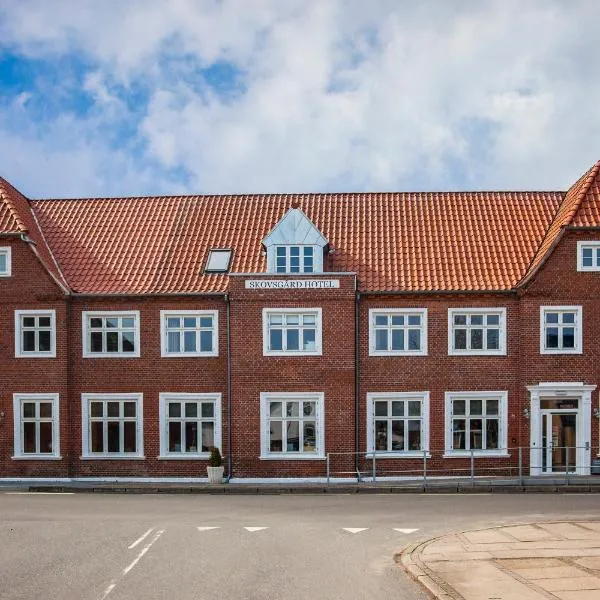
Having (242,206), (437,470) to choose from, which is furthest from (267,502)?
(242,206)

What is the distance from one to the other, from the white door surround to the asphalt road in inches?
148

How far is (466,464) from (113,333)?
11.8 metres

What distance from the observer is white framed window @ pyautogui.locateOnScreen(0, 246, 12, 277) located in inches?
1150

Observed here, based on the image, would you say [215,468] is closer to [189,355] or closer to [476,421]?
[189,355]

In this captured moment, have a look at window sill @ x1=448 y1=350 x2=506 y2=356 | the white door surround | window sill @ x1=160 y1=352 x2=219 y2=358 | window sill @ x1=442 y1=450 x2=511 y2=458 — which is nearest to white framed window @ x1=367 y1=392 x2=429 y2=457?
window sill @ x1=442 y1=450 x2=511 y2=458

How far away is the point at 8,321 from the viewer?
2919 centimetres

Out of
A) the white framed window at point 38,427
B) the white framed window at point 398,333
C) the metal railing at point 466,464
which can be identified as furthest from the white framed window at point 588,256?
the white framed window at point 38,427

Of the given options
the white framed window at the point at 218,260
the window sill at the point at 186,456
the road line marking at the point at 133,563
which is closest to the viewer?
the road line marking at the point at 133,563

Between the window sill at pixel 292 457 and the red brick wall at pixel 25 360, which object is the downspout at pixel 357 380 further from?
the red brick wall at pixel 25 360

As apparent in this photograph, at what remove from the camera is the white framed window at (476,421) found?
94.2 ft

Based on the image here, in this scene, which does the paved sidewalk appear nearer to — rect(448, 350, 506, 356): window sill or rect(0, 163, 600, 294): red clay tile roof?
rect(448, 350, 506, 356): window sill

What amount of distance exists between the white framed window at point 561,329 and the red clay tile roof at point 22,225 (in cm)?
1498

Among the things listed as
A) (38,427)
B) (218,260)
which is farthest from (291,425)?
(38,427)

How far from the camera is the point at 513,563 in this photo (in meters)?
14.1
